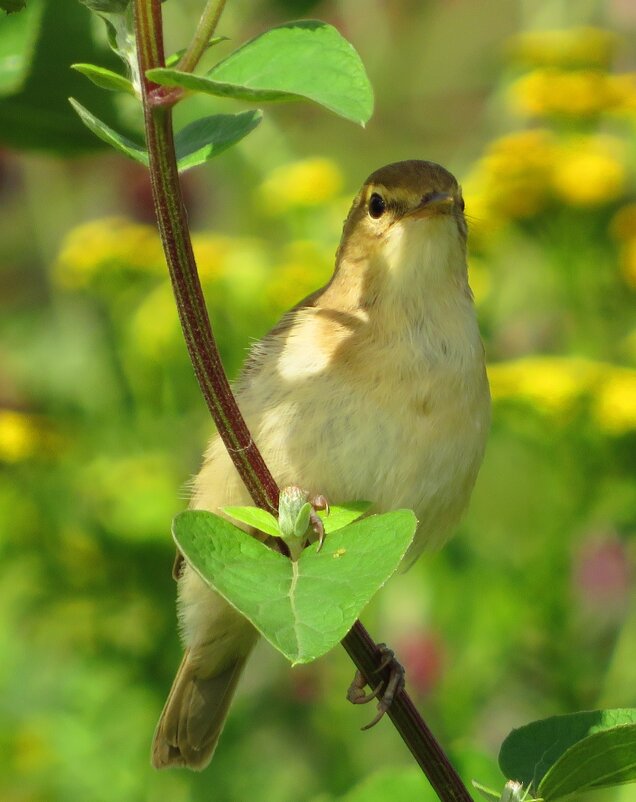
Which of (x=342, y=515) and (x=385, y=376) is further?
(x=385, y=376)

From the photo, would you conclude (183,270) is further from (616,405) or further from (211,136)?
(616,405)

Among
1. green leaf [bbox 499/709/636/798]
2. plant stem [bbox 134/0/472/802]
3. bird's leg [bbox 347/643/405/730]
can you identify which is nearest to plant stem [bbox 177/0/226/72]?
plant stem [bbox 134/0/472/802]

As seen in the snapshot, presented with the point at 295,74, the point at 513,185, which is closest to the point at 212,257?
the point at 513,185

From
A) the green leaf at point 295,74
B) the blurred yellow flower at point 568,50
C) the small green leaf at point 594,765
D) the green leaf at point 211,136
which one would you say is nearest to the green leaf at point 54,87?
the green leaf at point 211,136

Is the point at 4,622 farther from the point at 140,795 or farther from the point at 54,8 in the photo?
the point at 54,8

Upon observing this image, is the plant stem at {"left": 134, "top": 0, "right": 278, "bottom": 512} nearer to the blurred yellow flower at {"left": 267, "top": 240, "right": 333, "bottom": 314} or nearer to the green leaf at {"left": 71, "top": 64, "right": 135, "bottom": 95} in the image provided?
the green leaf at {"left": 71, "top": 64, "right": 135, "bottom": 95}
